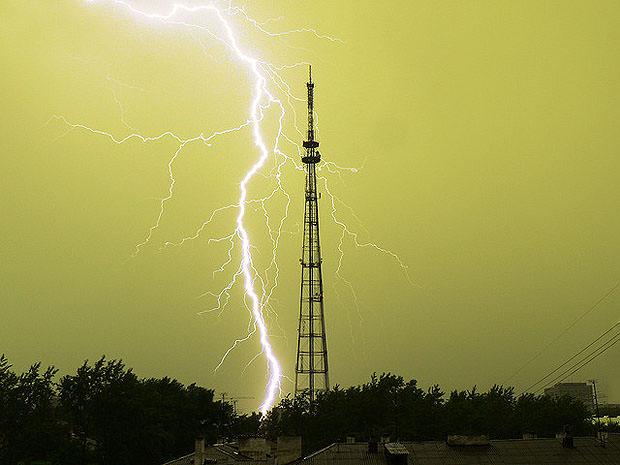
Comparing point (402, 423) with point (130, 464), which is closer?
point (130, 464)

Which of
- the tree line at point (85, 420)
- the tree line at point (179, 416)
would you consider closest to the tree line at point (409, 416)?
the tree line at point (179, 416)

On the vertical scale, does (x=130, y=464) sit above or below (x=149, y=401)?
below

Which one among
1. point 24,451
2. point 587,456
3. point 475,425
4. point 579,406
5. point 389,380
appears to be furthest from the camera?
point 579,406

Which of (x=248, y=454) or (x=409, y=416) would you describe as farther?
(x=409, y=416)

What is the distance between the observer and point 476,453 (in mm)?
29922

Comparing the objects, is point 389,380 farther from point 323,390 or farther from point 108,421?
point 108,421

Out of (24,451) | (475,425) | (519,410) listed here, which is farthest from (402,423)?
(24,451)

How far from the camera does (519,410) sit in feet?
188

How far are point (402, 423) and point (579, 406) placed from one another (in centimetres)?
2086

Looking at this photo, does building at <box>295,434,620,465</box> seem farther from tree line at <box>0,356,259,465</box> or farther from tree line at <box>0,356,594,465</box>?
tree line at <box>0,356,259,465</box>

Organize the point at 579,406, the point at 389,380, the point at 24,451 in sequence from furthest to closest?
the point at 579,406 → the point at 389,380 → the point at 24,451

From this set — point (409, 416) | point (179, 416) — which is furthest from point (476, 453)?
point (179, 416)

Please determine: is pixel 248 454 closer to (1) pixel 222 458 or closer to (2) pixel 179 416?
(1) pixel 222 458

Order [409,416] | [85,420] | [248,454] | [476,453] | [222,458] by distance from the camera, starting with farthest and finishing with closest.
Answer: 1. [409,416]
2. [85,420]
3. [248,454]
4. [222,458]
5. [476,453]
